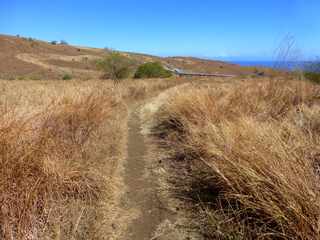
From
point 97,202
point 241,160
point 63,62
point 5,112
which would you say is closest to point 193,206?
point 241,160

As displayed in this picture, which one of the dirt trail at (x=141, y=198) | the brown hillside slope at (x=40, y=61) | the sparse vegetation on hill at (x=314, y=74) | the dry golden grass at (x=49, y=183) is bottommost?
the brown hillside slope at (x=40, y=61)

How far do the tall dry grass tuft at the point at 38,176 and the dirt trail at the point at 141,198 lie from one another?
0.47 m

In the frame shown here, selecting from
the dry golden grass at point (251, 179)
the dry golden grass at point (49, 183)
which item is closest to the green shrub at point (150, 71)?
the dry golden grass at point (251, 179)

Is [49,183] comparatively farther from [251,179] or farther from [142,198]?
[251,179]

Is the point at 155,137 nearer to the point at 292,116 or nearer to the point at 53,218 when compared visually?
the point at 292,116

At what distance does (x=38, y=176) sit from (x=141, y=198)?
4.38 feet

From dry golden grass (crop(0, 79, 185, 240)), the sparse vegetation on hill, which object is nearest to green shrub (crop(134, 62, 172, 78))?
the sparse vegetation on hill

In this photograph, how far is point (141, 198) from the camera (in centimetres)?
409

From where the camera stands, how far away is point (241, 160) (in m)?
3.46

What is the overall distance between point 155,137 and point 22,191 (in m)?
4.64

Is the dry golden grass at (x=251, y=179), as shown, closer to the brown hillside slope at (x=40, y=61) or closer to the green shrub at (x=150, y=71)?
the green shrub at (x=150, y=71)

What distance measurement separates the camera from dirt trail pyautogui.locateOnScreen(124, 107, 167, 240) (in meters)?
3.34

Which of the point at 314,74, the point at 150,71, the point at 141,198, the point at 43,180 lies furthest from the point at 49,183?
the point at 150,71

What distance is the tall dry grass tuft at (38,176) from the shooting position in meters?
2.80
